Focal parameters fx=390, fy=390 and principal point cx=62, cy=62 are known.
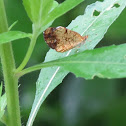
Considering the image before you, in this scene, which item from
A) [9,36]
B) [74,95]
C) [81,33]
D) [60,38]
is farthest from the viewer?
[74,95]

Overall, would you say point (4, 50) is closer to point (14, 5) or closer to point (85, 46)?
point (85, 46)

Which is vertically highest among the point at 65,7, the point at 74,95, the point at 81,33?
the point at 65,7

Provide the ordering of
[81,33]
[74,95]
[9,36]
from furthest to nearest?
[74,95]
[81,33]
[9,36]

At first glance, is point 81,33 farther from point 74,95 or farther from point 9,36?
point 74,95

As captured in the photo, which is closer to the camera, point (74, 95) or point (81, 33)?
point (81, 33)

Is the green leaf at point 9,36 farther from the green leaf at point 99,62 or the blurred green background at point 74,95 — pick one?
the blurred green background at point 74,95

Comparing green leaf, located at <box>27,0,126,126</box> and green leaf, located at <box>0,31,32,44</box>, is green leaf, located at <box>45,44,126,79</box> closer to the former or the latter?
green leaf, located at <box>0,31,32,44</box>

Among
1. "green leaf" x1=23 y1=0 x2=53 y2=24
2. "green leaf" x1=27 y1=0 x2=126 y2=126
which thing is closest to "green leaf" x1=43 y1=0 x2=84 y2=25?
"green leaf" x1=23 y1=0 x2=53 y2=24

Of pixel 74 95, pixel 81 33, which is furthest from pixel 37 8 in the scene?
pixel 74 95
